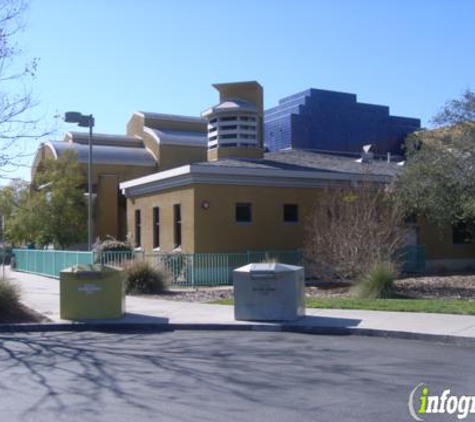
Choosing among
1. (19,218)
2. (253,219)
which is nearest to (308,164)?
(253,219)

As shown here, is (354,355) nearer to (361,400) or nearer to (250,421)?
(361,400)

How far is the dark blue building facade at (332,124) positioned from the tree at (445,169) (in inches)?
1839

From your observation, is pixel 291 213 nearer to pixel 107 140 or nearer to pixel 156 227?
pixel 156 227

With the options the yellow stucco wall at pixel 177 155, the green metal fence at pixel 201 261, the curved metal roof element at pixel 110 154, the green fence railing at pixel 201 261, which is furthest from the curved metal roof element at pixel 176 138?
the green fence railing at pixel 201 261

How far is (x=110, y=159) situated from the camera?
44.3 meters

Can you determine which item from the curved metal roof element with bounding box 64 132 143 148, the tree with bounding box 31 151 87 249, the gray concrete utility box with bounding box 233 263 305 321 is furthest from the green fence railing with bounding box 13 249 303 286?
the curved metal roof element with bounding box 64 132 143 148

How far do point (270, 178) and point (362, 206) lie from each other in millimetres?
5690

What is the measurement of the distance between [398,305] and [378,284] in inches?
95.1

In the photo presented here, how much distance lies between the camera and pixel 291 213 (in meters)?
27.3

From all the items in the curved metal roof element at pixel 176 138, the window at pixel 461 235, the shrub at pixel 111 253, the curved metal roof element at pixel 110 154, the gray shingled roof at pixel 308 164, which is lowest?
the shrub at pixel 111 253

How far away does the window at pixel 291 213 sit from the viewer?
27.2 meters

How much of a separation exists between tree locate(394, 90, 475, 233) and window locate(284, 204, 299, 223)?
5.83 metres

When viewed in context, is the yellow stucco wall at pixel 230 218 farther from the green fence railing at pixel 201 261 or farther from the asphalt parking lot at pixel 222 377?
the asphalt parking lot at pixel 222 377

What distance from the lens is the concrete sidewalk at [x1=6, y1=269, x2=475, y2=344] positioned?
12.1 metres
